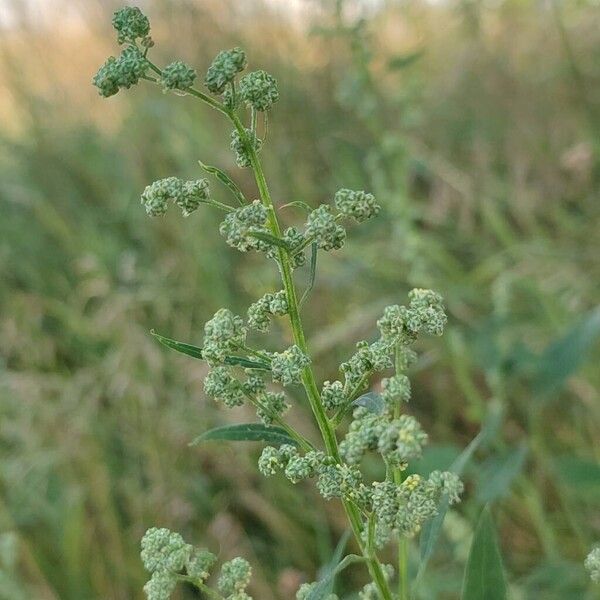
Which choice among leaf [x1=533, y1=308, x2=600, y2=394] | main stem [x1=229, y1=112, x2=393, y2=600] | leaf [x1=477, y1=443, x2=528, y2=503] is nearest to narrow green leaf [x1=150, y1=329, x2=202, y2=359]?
main stem [x1=229, y1=112, x2=393, y2=600]

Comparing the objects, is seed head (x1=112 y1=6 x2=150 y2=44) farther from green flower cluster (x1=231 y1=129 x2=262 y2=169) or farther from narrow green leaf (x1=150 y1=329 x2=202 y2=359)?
narrow green leaf (x1=150 y1=329 x2=202 y2=359)

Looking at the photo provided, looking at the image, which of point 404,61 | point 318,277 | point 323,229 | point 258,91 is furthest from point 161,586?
point 318,277

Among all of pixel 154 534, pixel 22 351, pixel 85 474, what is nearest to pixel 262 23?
pixel 22 351

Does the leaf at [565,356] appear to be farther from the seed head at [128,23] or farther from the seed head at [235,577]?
the seed head at [128,23]

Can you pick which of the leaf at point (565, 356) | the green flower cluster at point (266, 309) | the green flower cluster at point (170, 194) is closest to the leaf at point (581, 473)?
the leaf at point (565, 356)

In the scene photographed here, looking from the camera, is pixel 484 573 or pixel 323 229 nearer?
pixel 323 229

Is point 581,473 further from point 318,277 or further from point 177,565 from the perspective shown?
point 318,277

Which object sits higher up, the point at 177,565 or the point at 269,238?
the point at 269,238
